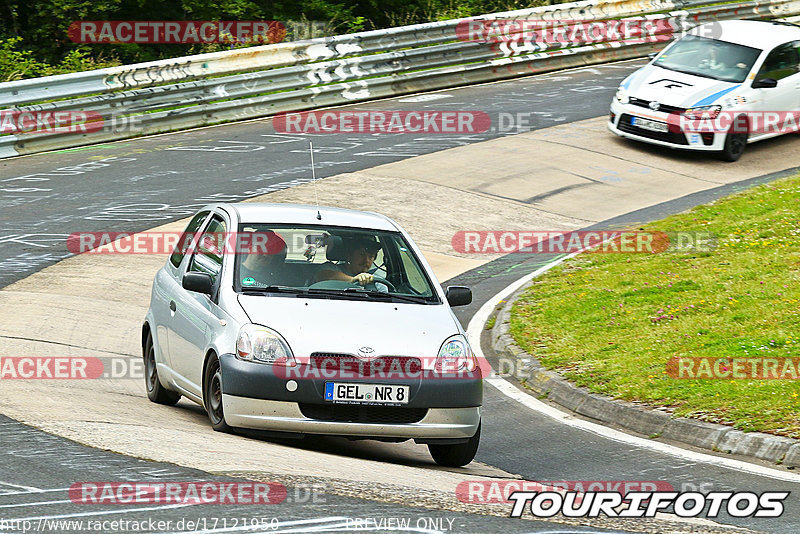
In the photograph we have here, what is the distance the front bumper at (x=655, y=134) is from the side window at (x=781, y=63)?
1.58m

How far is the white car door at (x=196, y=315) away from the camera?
8289 millimetres

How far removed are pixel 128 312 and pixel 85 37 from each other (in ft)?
45.0

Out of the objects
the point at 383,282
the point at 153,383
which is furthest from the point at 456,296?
the point at 153,383

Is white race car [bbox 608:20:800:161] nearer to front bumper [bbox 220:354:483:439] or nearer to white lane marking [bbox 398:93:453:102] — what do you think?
white lane marking [bbox 398:93:453:102]

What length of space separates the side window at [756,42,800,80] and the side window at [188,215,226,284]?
44.5ft

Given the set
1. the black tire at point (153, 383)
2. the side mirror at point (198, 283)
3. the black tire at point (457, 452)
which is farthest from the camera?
the black tire at point (153, 383)

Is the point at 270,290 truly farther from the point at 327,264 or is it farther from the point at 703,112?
the point at 703,112

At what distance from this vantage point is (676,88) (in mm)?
19688

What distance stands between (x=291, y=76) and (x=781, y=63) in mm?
8690

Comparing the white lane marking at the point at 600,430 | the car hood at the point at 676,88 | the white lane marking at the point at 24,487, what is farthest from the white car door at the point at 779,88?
the white lane marking at the point at 24,487

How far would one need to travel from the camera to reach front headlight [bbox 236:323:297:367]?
754 cm

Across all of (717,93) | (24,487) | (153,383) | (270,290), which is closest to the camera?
(24,487)

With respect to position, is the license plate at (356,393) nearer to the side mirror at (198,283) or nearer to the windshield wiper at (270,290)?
the windshield wiper at (270,290)

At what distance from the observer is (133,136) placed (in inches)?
789
